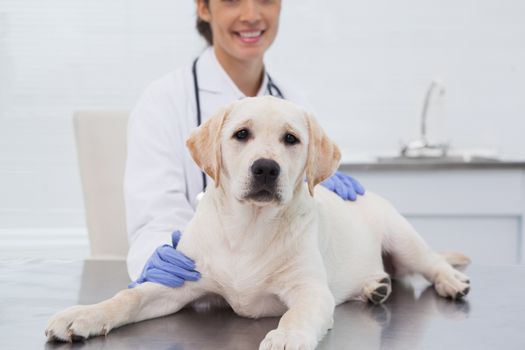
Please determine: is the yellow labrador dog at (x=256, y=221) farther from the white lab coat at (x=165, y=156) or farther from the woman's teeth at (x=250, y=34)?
the woman's teeth at (x=250, y=34)

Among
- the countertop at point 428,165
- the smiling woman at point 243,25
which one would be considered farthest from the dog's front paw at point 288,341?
the countertop at point 428,165

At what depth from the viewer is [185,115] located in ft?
7.09

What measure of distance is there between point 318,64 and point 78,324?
2.92m

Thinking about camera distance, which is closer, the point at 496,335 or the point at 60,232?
the point at 496,335

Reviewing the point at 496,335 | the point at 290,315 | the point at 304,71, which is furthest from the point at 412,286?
the point at 304,71

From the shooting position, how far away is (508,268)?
6.25ft

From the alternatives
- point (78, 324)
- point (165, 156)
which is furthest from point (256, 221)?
point (165, 156)

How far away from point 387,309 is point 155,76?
276 cm

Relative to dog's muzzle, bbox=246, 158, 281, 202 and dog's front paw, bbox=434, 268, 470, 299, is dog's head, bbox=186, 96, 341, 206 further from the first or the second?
dog's front paw, bbox=434, 268, 470, 299

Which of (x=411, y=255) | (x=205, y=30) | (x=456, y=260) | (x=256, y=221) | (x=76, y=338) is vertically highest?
(x=205, y=30)

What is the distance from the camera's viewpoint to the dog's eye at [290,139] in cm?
134

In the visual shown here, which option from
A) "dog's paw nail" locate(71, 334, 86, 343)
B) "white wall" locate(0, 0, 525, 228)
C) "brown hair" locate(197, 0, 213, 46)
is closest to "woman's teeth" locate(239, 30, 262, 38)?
"brown hair" locate(197, 0, 213, 46)

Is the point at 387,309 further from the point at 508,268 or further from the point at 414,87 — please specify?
the point at 414,87

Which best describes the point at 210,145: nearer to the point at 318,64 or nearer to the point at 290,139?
the point at 290,139
